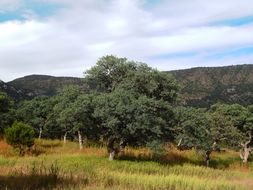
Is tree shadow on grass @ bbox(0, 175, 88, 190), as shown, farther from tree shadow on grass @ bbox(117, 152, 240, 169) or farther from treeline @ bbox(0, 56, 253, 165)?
tree shadow on grass @ bbox(117, 152, 240, 169)

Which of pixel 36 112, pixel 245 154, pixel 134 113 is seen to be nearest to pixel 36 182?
pixel 134 113

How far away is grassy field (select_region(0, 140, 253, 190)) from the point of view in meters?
12.7

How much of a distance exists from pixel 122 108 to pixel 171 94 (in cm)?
579

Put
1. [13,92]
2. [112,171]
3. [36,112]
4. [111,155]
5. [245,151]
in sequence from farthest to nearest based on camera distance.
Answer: [13,92], [36,112], [245,151], [111,155], [112,171]

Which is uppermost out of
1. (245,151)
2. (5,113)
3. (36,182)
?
(5,113)

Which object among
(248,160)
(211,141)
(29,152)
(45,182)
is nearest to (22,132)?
(29,152)

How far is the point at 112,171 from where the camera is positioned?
2102 cm

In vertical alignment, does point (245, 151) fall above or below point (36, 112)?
below

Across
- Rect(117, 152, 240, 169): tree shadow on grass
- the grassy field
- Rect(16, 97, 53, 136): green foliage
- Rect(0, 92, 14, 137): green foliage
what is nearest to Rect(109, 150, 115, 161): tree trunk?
the grassy field

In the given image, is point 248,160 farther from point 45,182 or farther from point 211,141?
point 45,182

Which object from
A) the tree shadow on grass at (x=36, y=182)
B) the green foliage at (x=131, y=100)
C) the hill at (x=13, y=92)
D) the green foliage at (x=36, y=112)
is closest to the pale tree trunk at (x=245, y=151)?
the green foliage at (x=131, y=100)

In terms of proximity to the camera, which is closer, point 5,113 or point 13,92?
point 5,113

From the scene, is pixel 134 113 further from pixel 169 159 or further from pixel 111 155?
pixel 169 159

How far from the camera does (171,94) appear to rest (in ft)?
109
